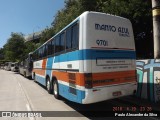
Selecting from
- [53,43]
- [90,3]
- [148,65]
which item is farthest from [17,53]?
[148,65]

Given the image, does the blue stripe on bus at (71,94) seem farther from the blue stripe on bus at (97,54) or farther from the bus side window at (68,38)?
the bus side window at (68,38)

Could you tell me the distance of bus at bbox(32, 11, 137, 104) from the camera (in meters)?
7.41

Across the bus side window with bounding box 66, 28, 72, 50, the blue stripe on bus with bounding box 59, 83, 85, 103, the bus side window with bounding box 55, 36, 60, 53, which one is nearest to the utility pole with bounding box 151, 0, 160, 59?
the bus side window with bounding box 66, 28, 72, 50

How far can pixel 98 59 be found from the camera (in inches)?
300

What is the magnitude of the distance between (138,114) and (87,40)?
3.15 meters

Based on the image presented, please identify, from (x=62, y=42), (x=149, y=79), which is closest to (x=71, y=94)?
(x=62, y=42)

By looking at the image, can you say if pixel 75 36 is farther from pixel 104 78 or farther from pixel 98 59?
pixel 104 78

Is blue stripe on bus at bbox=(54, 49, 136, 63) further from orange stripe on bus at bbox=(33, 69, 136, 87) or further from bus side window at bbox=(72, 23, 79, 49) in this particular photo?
orange stripe on bus at bbox=(33, 69, 136, 87)

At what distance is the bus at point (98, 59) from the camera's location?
292 inches

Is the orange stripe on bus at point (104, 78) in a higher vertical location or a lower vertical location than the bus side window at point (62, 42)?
lower

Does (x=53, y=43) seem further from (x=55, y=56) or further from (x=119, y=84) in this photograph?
(x=119, y=84)

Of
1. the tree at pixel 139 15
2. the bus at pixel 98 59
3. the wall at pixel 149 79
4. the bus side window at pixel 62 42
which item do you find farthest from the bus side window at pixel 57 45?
the tree at pixel 139 15

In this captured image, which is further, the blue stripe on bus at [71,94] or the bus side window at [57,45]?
the bus side window at [57,45]

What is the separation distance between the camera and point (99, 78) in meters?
7.55
